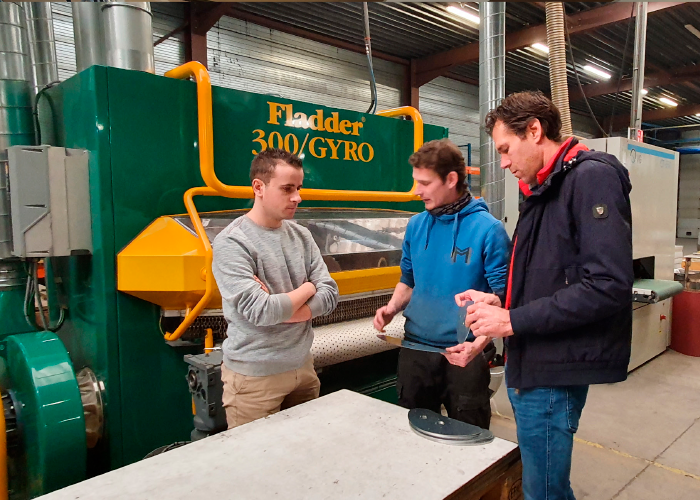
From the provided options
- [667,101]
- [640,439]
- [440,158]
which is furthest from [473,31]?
[667,101]

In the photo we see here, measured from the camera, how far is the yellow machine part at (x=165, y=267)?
5.60ft

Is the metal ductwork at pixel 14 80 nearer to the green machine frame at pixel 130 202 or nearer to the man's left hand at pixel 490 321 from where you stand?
the green machine frame at pixel 130 202

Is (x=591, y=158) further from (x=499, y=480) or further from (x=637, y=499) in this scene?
(x=637, y=499)

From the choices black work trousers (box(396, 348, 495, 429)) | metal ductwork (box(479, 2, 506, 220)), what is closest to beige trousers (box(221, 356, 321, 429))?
black work trousers (box(396, 348, 495, 429))

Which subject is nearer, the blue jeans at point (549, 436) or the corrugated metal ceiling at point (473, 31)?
the blue jeans at point (549, 436)

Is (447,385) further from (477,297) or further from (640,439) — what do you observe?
(640,439)

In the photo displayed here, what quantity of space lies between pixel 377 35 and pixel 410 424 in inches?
242

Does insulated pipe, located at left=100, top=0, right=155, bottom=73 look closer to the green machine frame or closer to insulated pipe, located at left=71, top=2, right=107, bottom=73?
insulated pipe, located at left=71, top=2, right=107, bottom=73

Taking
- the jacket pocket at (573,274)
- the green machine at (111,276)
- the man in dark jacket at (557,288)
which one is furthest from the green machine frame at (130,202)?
the jacket pocket at (573,274)

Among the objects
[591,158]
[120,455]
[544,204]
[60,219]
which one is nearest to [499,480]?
[544,204]

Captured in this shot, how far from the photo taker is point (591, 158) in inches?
45.4

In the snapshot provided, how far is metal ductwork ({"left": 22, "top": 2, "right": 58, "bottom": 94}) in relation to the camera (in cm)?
285

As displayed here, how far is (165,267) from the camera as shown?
172 cm

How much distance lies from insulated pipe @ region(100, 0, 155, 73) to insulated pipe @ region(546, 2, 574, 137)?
7.59 feet
